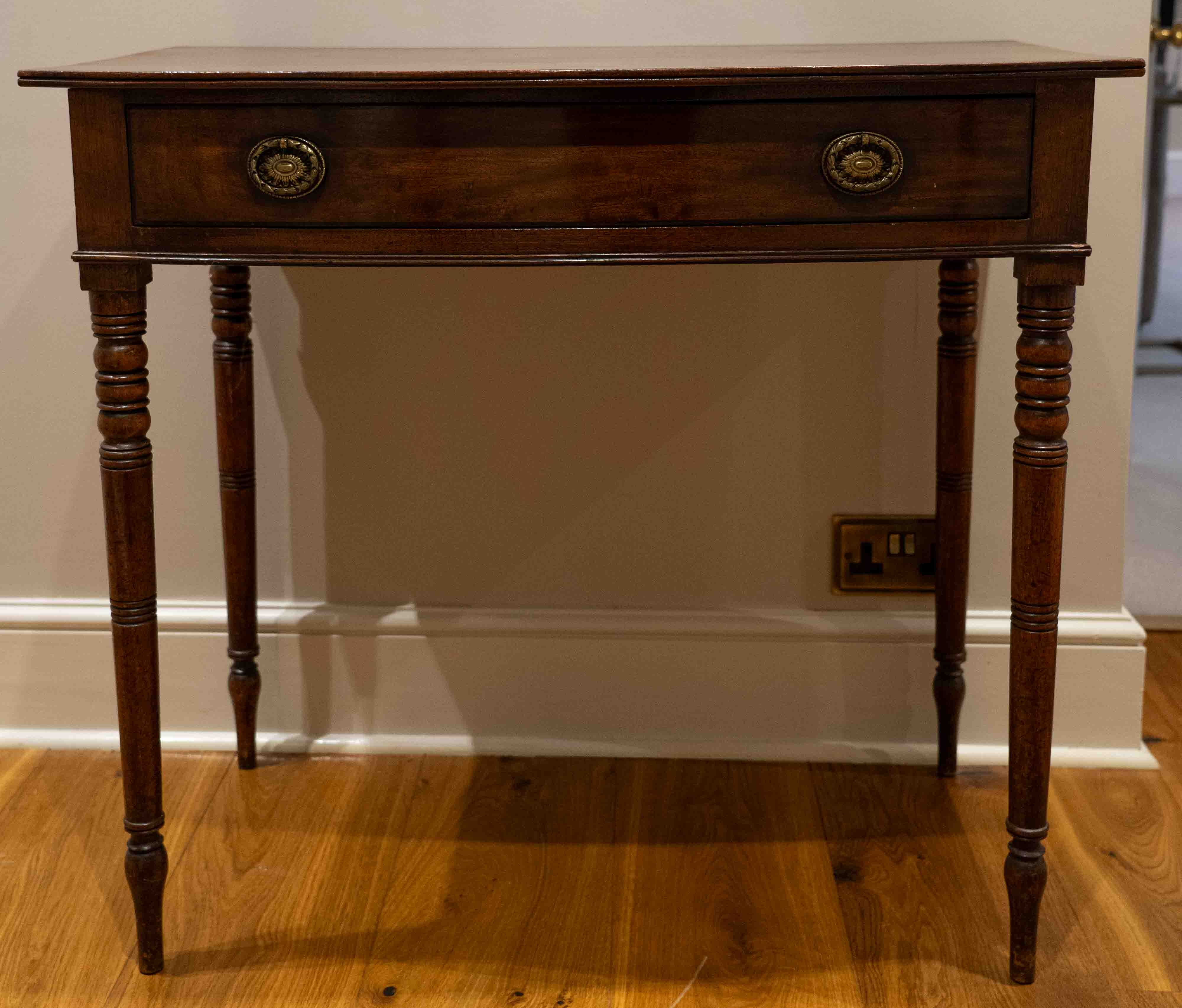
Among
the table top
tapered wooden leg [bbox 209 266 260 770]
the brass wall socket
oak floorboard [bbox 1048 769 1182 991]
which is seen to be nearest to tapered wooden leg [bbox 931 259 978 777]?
the brass wall socket

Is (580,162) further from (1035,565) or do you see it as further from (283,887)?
(283,887)

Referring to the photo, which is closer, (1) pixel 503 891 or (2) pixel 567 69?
(2) pixel 567 69

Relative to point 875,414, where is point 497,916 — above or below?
below

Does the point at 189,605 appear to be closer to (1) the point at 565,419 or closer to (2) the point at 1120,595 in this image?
(1) the point at 565,419

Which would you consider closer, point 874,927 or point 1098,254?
point 874,927

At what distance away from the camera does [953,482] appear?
167cm

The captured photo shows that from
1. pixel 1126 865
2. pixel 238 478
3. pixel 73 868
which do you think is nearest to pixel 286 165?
pixel 238 478

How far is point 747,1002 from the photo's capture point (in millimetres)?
1329

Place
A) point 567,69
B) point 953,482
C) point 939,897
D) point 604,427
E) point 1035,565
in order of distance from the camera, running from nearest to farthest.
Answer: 1. point 567,69
2. point 1035,565
3. point 939,897
4. point 953,482
5. point 604,427

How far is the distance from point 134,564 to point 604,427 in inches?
27.0

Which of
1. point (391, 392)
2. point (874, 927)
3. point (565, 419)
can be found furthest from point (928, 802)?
point (391, 392)

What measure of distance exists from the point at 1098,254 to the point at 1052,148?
1.91ft

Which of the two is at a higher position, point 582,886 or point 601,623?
point 601,623

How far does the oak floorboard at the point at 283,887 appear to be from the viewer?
1.37 meters
